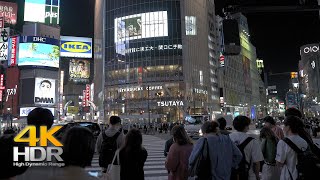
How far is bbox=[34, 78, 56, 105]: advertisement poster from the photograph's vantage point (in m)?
70.6

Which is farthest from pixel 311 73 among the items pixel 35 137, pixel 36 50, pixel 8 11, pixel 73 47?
pixel 35 137

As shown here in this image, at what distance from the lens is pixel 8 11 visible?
98125mm

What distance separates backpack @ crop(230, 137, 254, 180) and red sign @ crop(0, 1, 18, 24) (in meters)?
107

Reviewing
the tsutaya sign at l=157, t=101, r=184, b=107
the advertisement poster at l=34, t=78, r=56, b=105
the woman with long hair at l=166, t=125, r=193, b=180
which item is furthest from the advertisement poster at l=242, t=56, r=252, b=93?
the woman with long hair at l=166, t=125, r=193, b=180

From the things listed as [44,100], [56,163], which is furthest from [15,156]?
[44,100]

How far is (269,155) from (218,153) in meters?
1.97

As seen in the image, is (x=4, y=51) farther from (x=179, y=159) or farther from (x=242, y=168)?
(x=242, y=168)

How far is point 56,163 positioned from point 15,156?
0.43 m

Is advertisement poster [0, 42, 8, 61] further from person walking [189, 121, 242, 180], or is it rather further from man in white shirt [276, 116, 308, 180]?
man in white shirt [276, 116, 308, 180]

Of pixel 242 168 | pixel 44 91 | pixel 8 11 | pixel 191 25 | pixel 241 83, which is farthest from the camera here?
pixel 241 83

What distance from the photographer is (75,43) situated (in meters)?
95.4

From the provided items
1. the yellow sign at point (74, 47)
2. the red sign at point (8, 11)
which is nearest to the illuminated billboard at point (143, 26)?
the yellow sign at point (74, 47)

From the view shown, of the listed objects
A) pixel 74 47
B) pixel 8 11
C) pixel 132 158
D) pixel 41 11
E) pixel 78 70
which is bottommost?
pixel 132 158

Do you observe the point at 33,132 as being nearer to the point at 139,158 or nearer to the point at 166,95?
the point at 139,158
